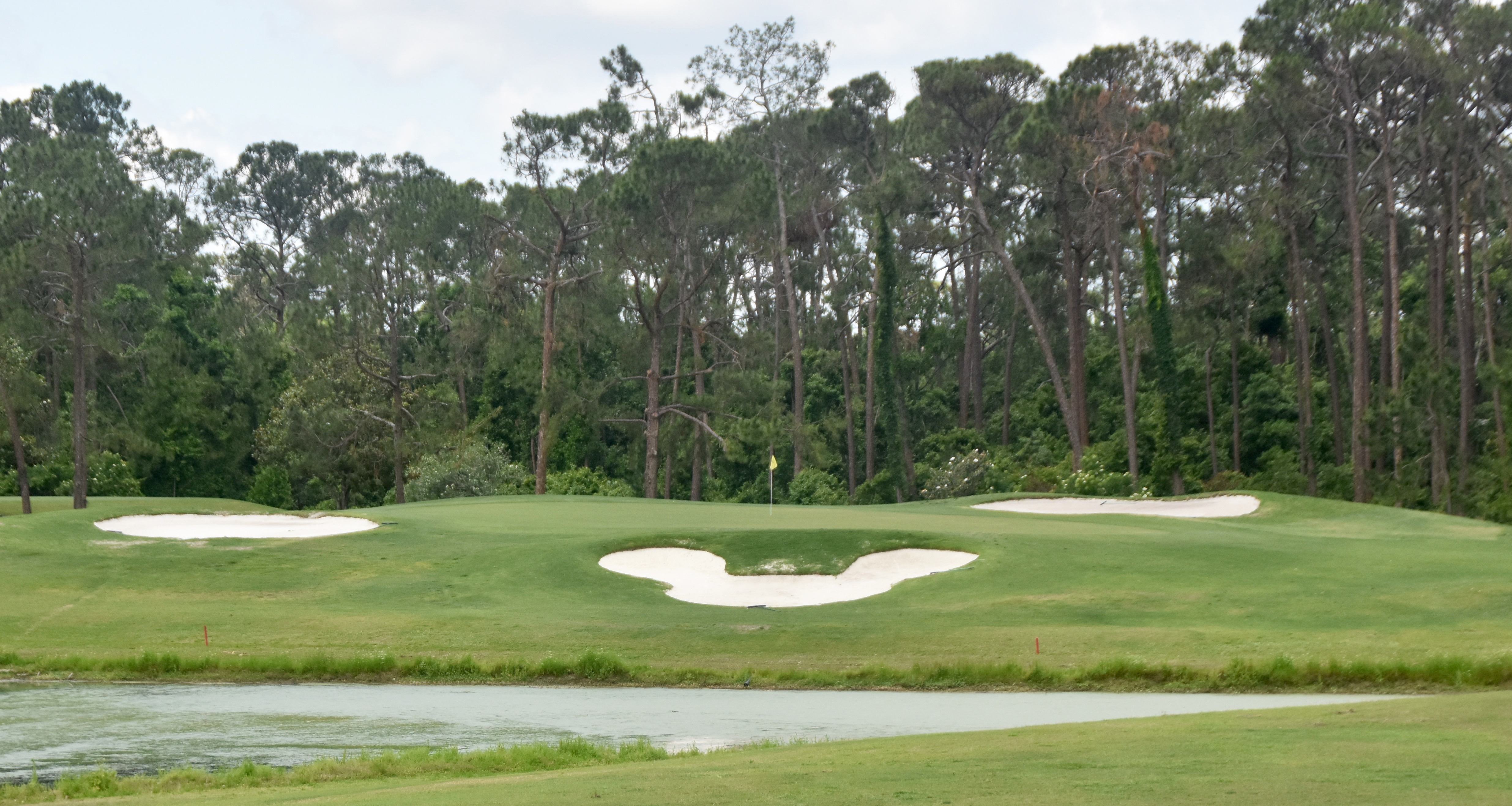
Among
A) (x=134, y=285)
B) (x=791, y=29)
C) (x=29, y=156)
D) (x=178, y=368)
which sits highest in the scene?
(x=791, y=29)

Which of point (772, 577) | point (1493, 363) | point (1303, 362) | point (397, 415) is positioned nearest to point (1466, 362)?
point (1493, 363)

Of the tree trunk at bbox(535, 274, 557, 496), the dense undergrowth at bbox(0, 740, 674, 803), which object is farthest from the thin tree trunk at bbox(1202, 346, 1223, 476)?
the dense undergrowth at bbox(0, 740, 674, 803)

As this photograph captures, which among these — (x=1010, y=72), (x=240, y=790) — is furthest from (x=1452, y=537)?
(x=1010, y=72)

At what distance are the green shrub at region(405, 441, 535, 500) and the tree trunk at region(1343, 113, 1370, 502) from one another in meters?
26.7

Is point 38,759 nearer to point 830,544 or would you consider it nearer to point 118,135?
point 830,544

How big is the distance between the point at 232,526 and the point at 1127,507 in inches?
784

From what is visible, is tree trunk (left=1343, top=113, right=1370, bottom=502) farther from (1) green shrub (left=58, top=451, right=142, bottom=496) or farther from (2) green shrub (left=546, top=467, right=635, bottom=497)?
(1) green shrub (left=58, top=451, right=142, bottom=496)

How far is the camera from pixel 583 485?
48500mm

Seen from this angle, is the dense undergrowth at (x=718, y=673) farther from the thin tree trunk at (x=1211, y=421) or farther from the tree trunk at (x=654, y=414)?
the thin tree trunk at (x=1211, y=421)

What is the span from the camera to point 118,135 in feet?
270

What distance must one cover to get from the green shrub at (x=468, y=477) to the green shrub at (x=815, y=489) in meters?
10.7

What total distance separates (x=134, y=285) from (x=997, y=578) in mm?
53120

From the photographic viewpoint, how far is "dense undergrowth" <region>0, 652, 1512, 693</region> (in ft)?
46.9

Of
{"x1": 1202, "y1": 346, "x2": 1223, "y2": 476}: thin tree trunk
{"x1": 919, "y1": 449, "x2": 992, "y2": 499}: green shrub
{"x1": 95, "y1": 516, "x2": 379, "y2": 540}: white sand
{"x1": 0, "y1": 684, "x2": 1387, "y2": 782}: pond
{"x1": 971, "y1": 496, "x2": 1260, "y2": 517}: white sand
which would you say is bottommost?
{"x1": 0, "y1": 684, "x2": 1387, "y2": 782}: pond
